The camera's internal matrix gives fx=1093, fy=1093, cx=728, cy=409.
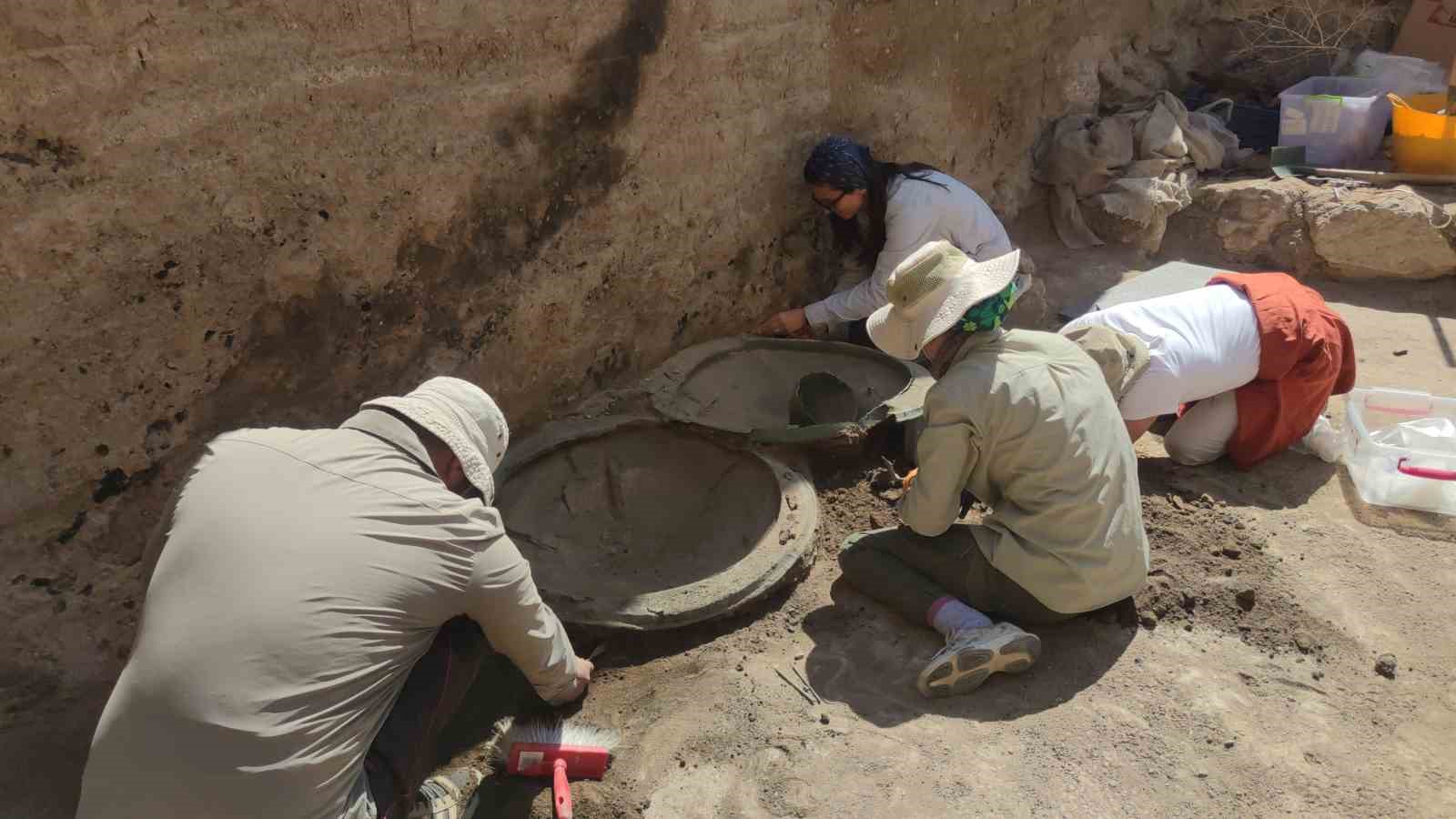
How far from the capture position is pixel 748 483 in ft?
12.5

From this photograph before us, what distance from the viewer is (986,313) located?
2.88 metres

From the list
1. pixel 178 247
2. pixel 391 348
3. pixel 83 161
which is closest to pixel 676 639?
pixel 391 348

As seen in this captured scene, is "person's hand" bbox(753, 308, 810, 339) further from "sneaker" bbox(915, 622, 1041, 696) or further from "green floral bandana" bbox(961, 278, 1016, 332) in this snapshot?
"sneaker" bbox(915, 622, 1041, 696)

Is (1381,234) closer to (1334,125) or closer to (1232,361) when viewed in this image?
(1334,125)

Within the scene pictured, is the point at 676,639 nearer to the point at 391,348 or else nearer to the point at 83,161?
the point at 391,348

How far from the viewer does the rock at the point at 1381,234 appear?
549cm

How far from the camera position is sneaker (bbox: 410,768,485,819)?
261 centimetres

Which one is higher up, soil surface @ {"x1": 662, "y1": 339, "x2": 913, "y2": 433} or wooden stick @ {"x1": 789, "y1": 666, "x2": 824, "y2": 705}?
soil surface @ {"x1": 662, "y1": 339, "x2": 913, "y2": 433}

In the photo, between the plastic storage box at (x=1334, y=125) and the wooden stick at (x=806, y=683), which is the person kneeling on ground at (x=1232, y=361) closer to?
the wooden stick at (x=806, y=683)

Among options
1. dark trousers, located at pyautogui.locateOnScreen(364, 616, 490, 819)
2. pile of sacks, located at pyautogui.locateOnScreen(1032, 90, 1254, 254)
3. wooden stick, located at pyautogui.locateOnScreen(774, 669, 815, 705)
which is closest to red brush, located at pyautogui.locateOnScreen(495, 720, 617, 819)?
dark trousers, located at pyautogui.locateOnScreen(364, 616, 490, 819)

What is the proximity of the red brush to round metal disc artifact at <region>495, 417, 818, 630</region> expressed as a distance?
42cm

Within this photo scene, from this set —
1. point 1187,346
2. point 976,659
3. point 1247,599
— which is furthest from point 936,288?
point 1247,599

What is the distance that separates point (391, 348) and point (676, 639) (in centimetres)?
124

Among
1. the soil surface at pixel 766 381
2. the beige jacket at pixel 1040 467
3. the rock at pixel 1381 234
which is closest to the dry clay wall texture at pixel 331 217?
the soil surface at pixel 766 381
